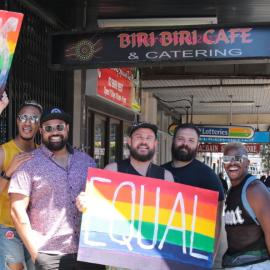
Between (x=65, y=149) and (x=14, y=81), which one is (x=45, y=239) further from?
(x=14, y=81)

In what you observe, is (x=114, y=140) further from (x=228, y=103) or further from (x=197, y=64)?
(x=228, y=103)

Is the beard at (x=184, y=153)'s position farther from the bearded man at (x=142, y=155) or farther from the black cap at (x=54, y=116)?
the black cap at (x=54, y=116)

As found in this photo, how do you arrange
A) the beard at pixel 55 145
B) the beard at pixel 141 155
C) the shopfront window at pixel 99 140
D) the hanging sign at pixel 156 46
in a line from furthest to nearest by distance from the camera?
the shopfront window at pixel 99 140, the hanging sign at pixel 156 46, the beard at pixel 141 155, the beard at pixel 55 145

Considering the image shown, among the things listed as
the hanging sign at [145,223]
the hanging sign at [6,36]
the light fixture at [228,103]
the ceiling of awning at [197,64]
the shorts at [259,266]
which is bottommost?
the shorts at [259,266]

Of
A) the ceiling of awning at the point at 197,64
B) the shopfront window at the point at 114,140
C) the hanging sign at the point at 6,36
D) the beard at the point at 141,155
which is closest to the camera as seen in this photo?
the hanging sign at the point at 6,36

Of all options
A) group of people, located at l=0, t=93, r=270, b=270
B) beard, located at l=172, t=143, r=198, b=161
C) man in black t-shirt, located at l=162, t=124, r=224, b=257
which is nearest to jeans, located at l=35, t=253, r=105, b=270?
group of people, located at l=0, t=93, r=270, b=270

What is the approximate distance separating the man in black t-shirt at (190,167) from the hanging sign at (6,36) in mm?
1362

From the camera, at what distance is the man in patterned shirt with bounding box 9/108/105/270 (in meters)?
2.99

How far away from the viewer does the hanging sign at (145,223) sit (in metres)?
3.02

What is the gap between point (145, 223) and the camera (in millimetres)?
3158

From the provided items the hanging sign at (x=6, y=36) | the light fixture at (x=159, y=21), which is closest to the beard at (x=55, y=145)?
the hanging sign at (x=6, y=36)

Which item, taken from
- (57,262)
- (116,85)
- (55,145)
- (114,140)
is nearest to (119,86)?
(116,85)

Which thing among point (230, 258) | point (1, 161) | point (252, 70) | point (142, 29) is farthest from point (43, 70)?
point (252, 70)

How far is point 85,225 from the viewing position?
298 centimetres
